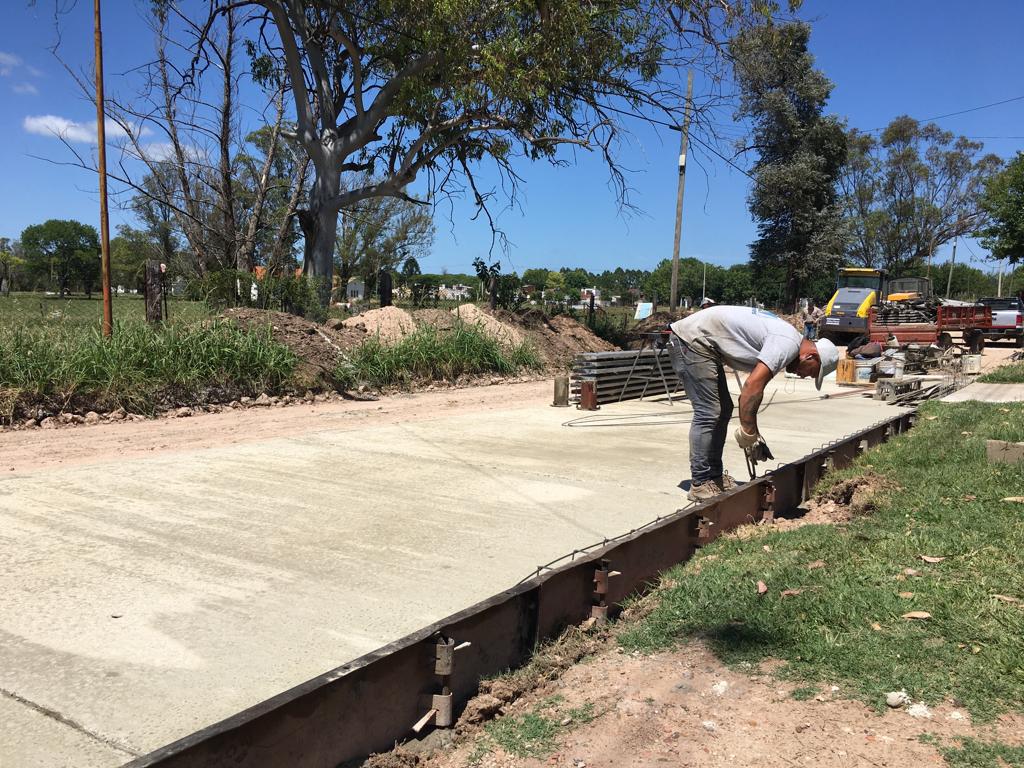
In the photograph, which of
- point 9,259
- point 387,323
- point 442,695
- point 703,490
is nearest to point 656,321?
point 387,323

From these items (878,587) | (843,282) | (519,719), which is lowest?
(519,719)

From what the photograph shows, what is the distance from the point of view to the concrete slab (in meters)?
3.05

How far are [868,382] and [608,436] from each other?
1019 centimetres

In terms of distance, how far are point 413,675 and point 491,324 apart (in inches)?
603

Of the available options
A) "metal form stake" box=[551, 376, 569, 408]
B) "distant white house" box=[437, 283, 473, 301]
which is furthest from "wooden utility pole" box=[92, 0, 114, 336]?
"distant white house" box=[437, 283, 473, 301]

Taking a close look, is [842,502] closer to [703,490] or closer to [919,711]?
[703,490]

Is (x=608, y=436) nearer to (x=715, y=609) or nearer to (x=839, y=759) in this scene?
(x=715, y=609)

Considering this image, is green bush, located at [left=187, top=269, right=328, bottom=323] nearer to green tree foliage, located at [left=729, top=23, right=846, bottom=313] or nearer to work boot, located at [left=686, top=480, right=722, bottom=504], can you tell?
work boot, located at [left=686, top=480, right=722, bottom=504]

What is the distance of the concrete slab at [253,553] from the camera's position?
3.05m

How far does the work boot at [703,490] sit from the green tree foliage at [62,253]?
304 ft

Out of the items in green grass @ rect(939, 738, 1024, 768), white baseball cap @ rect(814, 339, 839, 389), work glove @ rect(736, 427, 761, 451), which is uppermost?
white baseball cap @ rect(814, 339, 839, 389)

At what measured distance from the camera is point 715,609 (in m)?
3.74

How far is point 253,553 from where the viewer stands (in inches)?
181

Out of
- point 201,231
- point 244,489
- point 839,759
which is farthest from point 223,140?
point 839,759
